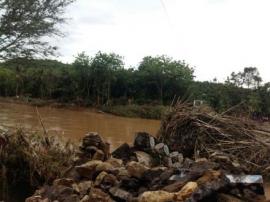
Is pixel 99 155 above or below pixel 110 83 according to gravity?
below

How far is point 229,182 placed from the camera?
7.34 metres

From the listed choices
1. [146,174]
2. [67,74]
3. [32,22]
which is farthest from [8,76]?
[146,174]

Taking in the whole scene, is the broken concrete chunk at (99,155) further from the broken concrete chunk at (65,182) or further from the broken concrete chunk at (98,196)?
the broken concrete chunk at (98,196)

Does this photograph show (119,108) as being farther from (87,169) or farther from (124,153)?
(87,169)

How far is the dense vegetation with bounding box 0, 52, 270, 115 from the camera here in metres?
34.9

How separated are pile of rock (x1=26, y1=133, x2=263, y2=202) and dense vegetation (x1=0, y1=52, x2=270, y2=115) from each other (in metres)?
25.1

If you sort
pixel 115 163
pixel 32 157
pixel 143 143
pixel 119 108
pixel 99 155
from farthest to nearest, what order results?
pixel 119 108 < pixel 143 143 < pixel 99 155 < pixel 32 157 < pixel 115 163

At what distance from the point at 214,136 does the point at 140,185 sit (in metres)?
4.23

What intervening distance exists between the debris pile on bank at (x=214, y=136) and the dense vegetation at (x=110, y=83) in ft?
70.7

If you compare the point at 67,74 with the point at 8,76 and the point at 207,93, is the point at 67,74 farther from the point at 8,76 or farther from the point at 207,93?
the point at 207,93

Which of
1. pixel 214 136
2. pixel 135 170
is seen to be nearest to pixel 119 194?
pixel 135 170

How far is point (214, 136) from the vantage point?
38.6 ft

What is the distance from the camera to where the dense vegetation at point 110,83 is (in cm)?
3488

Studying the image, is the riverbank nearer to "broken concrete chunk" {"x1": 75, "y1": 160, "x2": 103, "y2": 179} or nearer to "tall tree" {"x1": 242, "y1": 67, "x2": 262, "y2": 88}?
"tall tree" {"x1": 242, "y1": 67, "x2": 262, "y2": 88}
